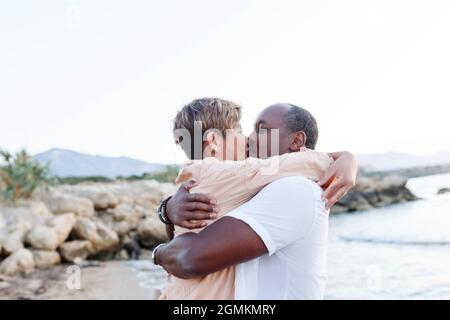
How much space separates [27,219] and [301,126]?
36.0 feet

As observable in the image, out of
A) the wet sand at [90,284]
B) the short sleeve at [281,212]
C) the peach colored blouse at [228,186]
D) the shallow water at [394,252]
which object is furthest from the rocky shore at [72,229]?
the short sleeve at [281,212]

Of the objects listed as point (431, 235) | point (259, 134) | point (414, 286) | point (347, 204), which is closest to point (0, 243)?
point (414, 286)

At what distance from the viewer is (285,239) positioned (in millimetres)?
1613


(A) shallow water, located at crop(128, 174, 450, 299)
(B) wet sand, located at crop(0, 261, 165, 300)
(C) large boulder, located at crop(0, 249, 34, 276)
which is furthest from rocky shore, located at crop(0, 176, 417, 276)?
(A) shallow water, located at crop(128, 174, 450, 299)

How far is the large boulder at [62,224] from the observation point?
11.4m

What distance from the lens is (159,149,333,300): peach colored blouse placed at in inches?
65.2

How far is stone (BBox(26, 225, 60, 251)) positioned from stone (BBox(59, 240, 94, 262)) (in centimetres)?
22

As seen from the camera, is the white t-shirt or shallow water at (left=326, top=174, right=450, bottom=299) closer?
the white t-shirt

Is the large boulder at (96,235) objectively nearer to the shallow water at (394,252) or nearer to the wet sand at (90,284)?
the wet sand at (90,284)

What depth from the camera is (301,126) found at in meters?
1.90

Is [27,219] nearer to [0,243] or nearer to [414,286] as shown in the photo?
[0,243]

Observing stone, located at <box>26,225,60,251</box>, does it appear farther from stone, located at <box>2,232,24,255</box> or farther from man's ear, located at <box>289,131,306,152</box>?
man's ear, located at <box>289,131,306,152</box>

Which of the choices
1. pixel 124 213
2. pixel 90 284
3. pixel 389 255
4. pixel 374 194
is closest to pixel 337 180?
pixel 90 284

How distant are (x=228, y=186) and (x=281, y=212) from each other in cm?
17
